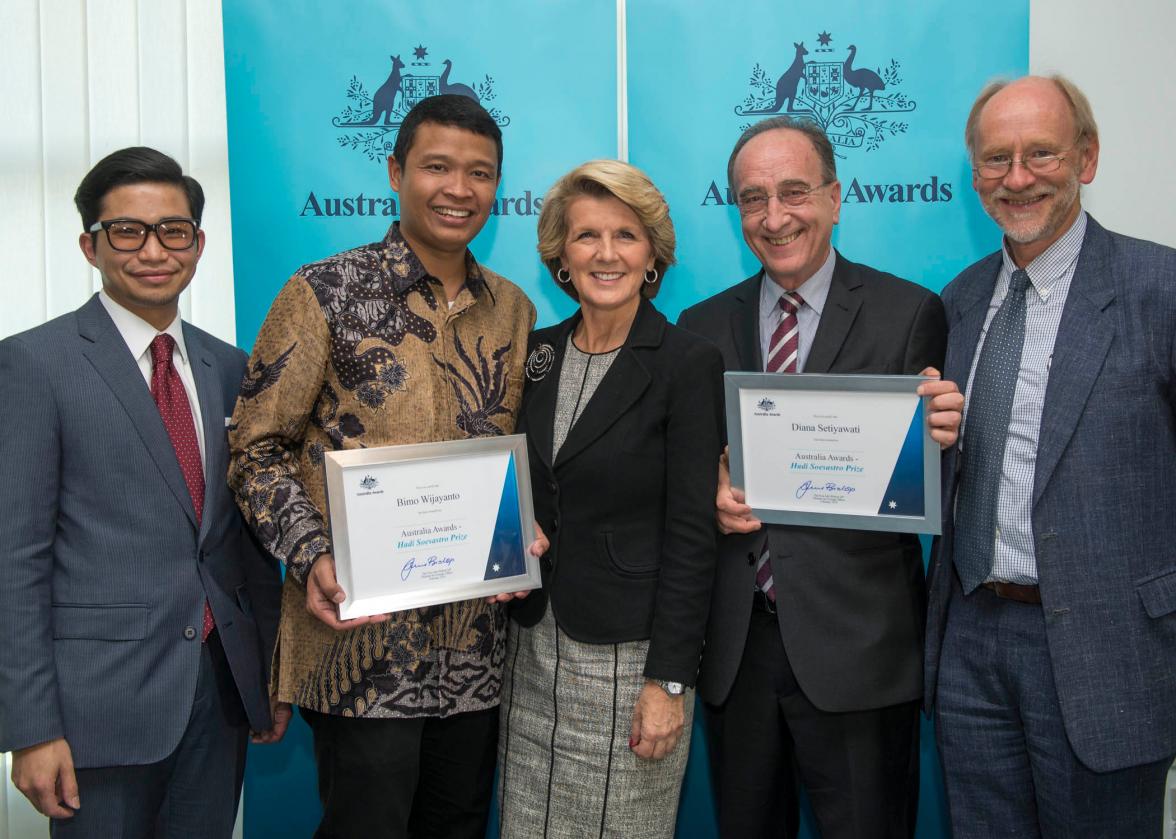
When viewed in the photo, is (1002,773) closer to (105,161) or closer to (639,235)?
(639,235)

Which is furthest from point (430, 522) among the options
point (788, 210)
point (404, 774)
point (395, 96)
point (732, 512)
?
point (395, 96)

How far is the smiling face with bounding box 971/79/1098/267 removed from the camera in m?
2.03

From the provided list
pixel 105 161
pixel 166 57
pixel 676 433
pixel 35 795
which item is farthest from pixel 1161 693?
pixel 166 57

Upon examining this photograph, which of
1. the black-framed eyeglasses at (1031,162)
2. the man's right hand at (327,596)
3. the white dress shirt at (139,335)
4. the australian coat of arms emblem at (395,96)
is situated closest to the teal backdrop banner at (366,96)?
the australian coat of arms emblem at (395,96)

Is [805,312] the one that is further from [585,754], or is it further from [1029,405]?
[585,754]

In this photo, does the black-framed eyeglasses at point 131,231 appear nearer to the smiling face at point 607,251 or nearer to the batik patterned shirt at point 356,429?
the batik patterned shirt at point 356,429

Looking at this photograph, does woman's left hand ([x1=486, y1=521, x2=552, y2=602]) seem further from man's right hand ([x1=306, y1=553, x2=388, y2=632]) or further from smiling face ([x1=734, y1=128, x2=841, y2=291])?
smiling face ([x1=734, y1=128, x2=841, y2=291])

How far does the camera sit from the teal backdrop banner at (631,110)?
2.88 meters

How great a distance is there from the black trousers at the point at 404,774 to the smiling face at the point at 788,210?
1.41 metres

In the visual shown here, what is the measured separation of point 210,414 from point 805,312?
5.16 feet

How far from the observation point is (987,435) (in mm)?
2023

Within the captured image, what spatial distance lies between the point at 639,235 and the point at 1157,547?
1.39 metres

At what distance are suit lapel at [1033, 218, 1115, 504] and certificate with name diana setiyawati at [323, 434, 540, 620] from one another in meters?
1.19

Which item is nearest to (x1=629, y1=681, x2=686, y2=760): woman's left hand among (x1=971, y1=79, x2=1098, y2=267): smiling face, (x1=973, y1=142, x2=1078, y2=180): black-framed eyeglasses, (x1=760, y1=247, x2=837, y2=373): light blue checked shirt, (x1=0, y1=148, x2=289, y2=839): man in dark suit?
(x1=760, y1=247, x2=837, y2=373): light blue checked shirt
